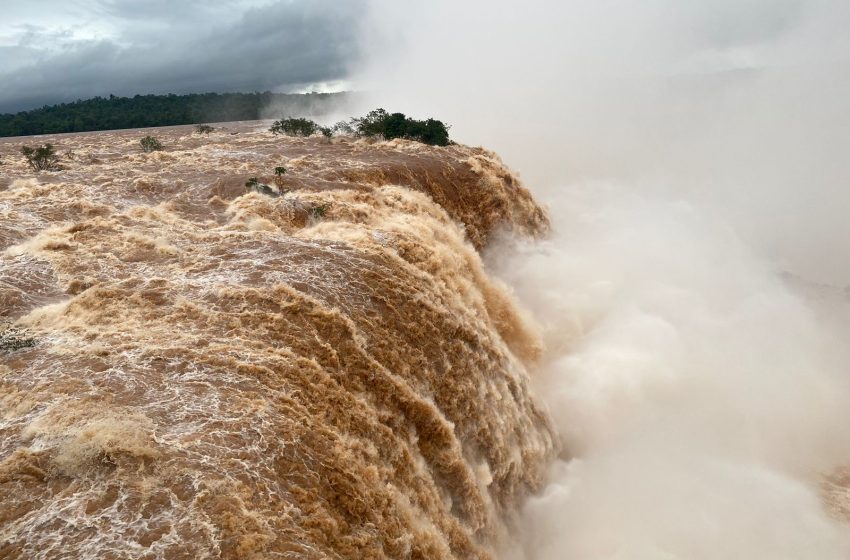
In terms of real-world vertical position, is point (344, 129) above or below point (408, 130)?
above

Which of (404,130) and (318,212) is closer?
(318,212)

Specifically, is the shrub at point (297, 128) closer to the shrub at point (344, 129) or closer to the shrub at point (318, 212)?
the shrub at point (344, 129)

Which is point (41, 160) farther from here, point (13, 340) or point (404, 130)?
point (404, 130)

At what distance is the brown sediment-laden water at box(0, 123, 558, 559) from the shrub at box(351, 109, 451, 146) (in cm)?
1266

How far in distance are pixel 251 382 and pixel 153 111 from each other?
8194cm

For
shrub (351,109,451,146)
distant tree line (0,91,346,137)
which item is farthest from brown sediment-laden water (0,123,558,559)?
distant tree line (0,91,346,137)

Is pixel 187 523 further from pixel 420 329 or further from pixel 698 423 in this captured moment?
pixel 698 423

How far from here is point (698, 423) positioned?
14148mm

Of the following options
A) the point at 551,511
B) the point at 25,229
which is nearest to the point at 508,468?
the point at 551,511

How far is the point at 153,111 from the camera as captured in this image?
75.8m

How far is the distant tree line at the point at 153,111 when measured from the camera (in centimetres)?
6197

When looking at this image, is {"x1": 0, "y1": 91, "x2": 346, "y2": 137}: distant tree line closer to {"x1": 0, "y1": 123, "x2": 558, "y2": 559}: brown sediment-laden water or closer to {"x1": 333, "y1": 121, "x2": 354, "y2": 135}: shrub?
{"x1": 333, "y1": 121, "x2": 354, "y2": 135}: shrub

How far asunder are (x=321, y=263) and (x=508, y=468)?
5.67 metres

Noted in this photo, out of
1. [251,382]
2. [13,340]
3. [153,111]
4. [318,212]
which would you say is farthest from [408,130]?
[153,111]
